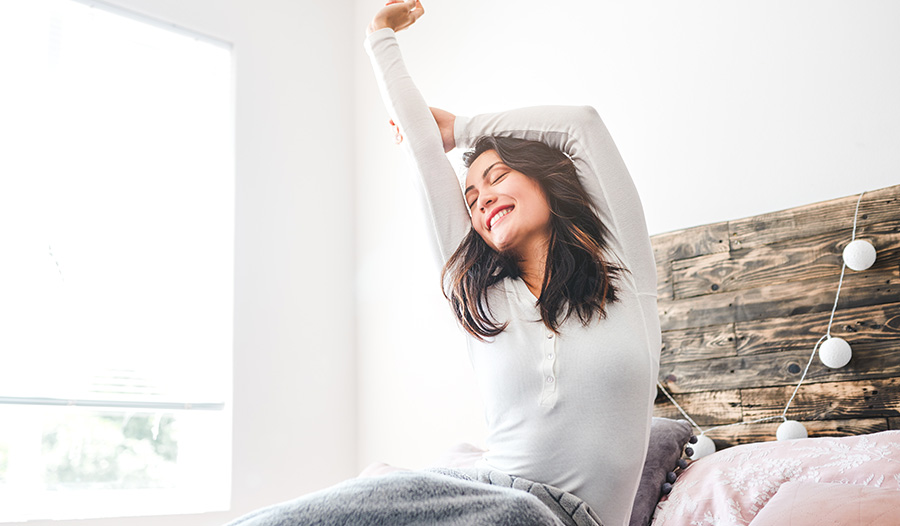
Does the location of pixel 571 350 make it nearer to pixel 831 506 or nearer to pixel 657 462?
pixel 831 506

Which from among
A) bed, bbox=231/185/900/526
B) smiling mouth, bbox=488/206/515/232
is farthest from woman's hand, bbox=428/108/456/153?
bed, bbox=231/185/900/526

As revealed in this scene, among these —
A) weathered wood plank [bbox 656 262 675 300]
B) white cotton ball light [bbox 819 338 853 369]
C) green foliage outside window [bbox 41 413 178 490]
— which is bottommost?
green foliage outside window [bbox 41 413 178 490]

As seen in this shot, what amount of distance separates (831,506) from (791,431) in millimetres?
619

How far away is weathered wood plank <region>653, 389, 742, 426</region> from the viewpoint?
6.52 ft

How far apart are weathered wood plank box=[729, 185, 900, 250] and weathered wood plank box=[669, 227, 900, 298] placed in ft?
0.05

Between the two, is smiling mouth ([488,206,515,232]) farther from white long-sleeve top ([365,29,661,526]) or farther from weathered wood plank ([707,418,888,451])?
weathered wood plank ([707,418,888,451])

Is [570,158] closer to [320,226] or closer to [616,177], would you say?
[616,177]

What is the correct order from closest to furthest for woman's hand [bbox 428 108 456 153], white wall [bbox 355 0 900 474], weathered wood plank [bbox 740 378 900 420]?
woman's hand [bbox 428 108 456 153], weathered wood plank [bbox 740 378 900 420], white wall [bbox 355 0 900 474]

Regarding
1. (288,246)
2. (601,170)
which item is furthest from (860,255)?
(288,246)

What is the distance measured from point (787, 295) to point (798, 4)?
771mm

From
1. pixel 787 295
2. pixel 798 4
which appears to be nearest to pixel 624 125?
pixel 798 4

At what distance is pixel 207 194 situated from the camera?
9.43ft

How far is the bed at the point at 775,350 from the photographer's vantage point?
1.51 m

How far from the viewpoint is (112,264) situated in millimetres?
2596
